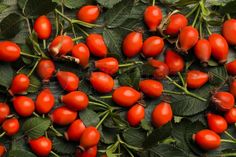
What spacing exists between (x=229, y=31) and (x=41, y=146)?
394mm

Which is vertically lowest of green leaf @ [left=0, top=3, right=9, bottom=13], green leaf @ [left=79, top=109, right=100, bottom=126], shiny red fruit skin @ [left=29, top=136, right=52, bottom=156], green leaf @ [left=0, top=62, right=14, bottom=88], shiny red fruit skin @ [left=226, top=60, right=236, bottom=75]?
shiny red fruit skin @ [left=29, top=136, right=52, bottom=156]

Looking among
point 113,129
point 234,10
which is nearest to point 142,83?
point 113,129

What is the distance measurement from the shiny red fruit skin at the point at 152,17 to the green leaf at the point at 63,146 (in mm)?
254

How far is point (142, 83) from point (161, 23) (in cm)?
11

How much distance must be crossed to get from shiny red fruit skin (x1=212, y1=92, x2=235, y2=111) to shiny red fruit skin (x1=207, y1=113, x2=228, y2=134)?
0.02 metres

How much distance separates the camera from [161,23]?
2.78ft

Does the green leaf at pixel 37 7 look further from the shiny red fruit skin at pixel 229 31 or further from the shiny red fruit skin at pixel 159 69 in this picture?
the shiny red fruit skin at pixel 229 31

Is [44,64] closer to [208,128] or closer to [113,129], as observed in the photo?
[113,129]

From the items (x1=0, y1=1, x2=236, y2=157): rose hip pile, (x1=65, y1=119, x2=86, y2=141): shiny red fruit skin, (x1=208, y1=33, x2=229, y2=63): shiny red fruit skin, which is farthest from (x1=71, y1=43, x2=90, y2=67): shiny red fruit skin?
(x1=208, y1=33, x2=229, y2=63): shiny red fruit skin

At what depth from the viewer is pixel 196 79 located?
2.76ft

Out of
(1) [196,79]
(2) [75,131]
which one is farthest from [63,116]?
(1) [196,79]

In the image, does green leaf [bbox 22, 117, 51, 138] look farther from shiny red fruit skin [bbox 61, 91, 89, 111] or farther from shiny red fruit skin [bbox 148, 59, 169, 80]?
shiny red fruit skin [bbox 148, 59, 169, 80]

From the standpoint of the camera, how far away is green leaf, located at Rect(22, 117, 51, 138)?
0.81 meters

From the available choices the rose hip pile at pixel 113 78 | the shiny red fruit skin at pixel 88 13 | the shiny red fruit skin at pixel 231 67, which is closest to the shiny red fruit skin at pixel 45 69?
the rose hip pile at pixel 113 78
